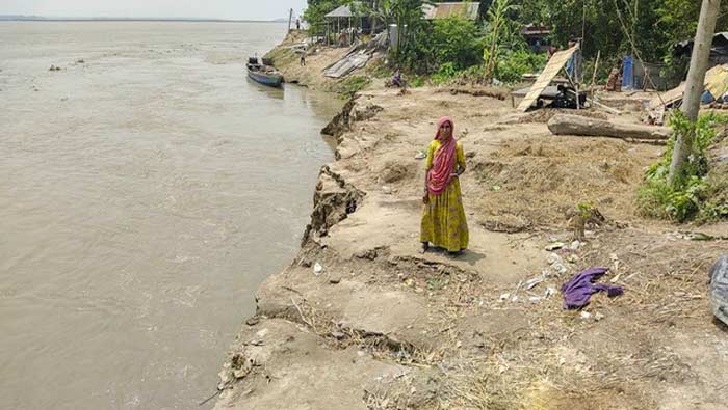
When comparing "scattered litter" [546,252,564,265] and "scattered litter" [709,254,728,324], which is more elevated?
"scattered litter" [709,254,728,324]

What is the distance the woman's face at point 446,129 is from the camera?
575cm

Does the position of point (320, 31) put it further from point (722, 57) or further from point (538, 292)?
point (538, 292)

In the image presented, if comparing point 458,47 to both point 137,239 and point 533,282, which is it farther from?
point 533,282

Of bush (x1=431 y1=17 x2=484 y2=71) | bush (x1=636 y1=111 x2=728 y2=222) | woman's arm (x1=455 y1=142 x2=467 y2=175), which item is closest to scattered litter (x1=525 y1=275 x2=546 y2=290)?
woman's arm (x1=455 y1=142 x2=467 y2=175)

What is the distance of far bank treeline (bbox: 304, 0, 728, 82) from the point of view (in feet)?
57.9

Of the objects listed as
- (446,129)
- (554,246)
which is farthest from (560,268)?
(446,129)

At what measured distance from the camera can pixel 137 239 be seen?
10.2 metres

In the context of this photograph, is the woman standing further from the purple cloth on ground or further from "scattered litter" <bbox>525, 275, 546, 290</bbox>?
the purple cloth on ground

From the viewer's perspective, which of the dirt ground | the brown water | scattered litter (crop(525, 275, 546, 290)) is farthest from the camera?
the brown water

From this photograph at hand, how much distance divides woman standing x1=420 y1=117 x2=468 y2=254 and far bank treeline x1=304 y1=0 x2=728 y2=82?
365 inches

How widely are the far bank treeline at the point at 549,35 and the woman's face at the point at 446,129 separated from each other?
9287 mm

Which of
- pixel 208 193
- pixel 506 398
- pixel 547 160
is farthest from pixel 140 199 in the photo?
pixel 506 398

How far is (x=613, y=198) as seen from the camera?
7.73 meters

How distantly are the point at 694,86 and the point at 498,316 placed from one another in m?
3.99
